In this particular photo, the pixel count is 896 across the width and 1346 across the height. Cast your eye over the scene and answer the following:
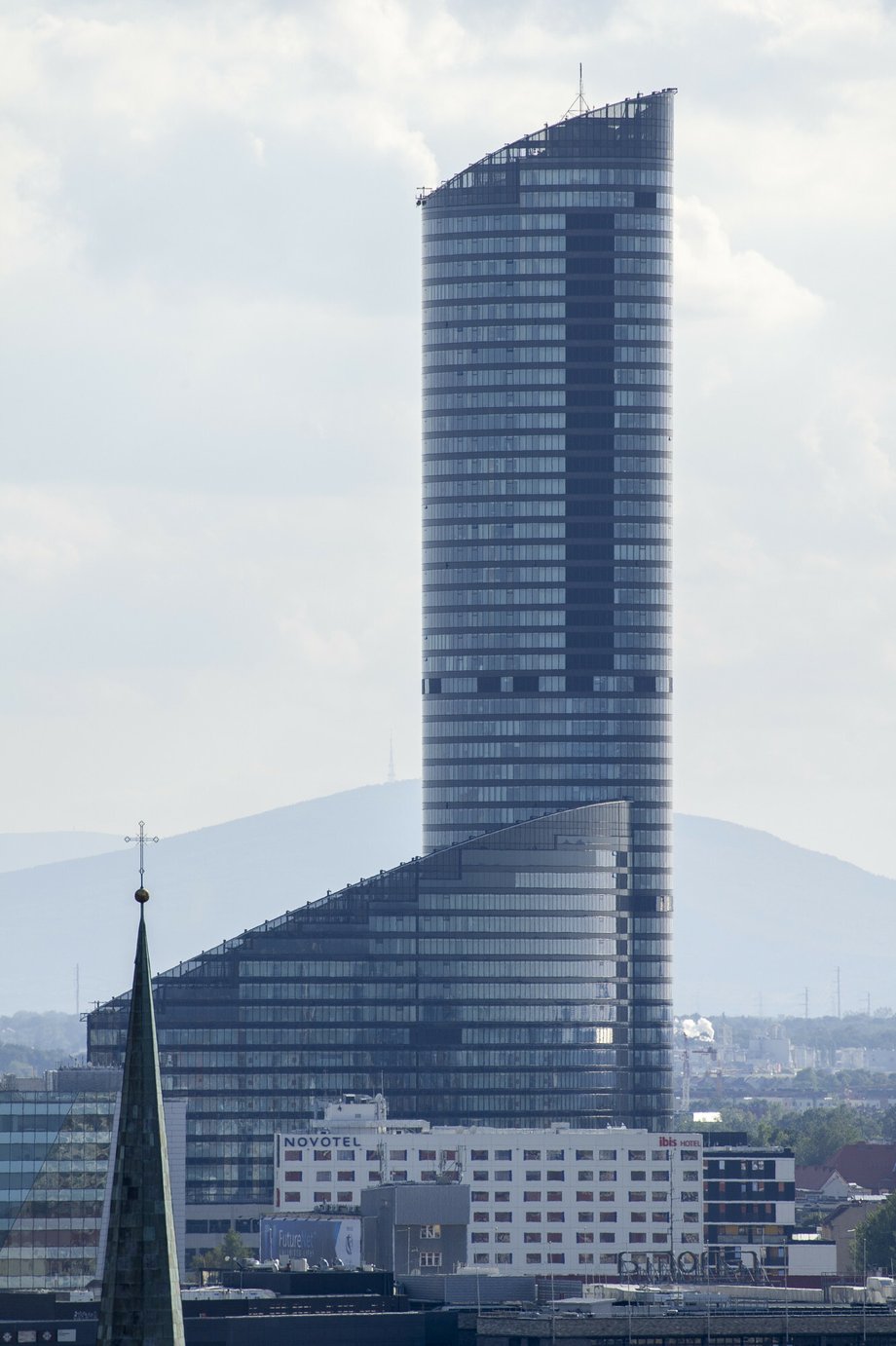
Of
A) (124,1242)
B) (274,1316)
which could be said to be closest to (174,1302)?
(124,1242)

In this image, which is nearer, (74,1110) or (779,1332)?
(779,1332)

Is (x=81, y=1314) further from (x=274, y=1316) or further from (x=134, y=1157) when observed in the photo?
(x=134, y=1157)

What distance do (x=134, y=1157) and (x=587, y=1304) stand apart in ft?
348

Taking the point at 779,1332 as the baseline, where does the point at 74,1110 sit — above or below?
above

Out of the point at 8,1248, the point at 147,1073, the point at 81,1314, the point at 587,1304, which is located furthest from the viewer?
the point at 8,1248

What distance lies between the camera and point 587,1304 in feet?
583

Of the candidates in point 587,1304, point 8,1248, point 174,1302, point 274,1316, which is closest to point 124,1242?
point 174,1302

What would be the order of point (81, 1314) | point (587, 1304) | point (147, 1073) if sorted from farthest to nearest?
point (587, 1304) < point (81, 1314) < point (147, 1073)

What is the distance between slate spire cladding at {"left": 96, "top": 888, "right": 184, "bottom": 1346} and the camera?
74.0 metres

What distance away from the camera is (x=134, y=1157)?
74.9 m

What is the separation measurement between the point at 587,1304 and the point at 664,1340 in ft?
35.8

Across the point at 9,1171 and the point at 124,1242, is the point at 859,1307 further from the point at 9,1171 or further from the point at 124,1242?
the point at 124,1242

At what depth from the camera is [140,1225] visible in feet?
244

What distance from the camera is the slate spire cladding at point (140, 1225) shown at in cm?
7400
